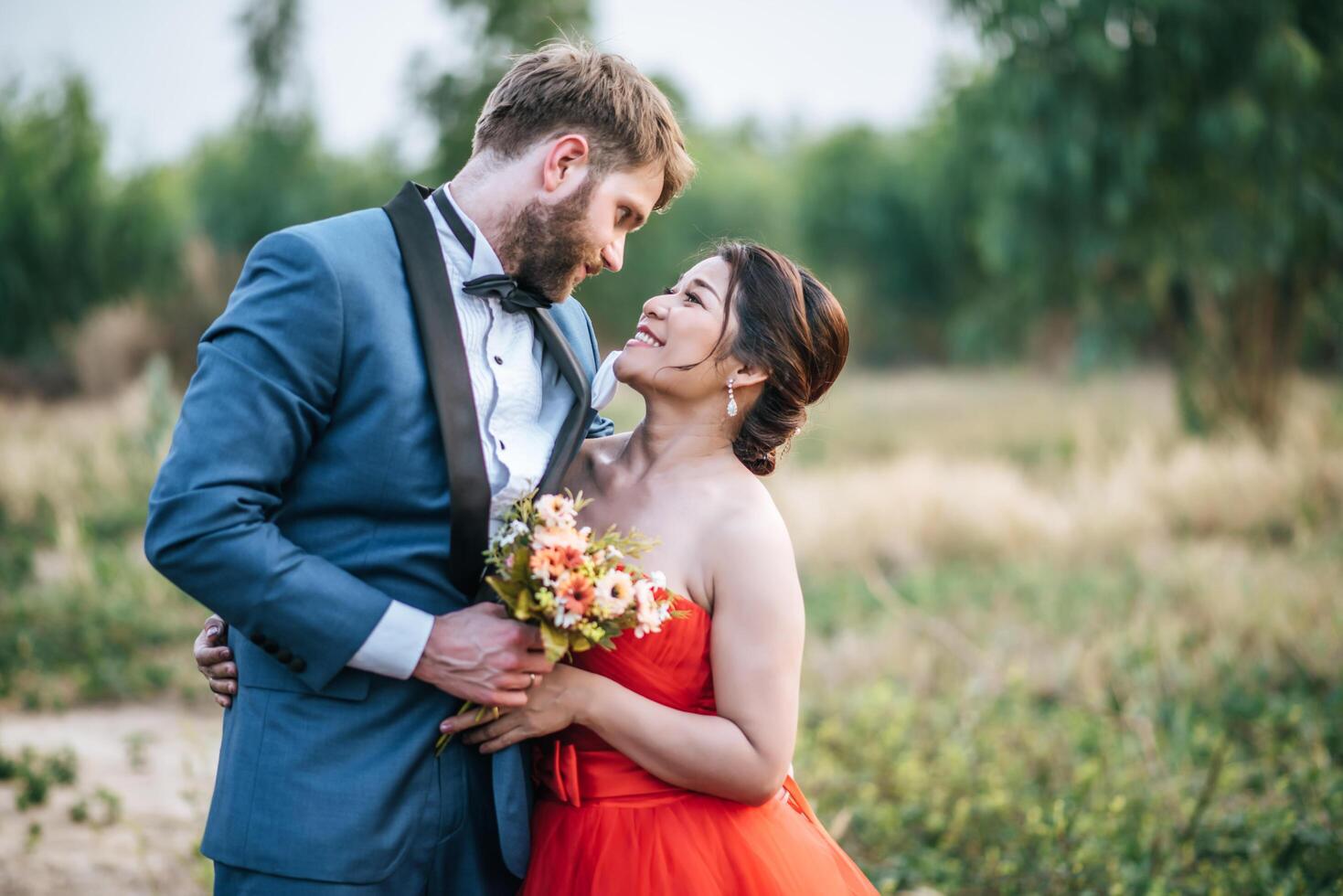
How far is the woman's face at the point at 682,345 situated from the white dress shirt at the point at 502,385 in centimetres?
25

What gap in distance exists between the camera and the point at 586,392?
245cm

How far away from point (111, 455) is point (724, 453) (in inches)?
383

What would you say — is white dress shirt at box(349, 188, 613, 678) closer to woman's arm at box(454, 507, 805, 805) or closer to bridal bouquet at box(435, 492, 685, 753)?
A: bridal bouquet at box(435, 492, 685, 753)

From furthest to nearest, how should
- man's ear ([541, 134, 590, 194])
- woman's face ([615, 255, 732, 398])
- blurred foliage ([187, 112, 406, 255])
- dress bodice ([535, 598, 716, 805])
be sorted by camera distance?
blurred foliage ([187, 112, 406, 255]) → woman's face ([615, 255, 732, 398]) → dress bodice ([535, 598, 716, 805]) → man's ear ([541, 134, 590, 194])

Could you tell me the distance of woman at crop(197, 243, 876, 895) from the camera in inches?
94.2

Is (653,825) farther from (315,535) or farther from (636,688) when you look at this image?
(315,535)

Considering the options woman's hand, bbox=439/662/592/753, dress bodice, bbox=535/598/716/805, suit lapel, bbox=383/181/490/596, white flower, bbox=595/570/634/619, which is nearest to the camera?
white flower, bbox=595/570/634/619

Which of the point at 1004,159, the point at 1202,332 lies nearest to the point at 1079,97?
the point at 1004,159

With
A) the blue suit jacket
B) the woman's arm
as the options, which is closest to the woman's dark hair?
the woman's arm

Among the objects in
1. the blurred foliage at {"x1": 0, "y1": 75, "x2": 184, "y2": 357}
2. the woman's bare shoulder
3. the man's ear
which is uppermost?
the blurred foliage at {"x1": 0, "y1": 75, "x2": 184, "y2": 357}

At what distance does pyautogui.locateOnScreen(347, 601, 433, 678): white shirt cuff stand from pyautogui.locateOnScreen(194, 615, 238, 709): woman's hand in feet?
1.36

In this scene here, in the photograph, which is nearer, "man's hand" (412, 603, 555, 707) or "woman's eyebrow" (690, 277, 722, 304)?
"man's hand" (412, 603, 555, 707)

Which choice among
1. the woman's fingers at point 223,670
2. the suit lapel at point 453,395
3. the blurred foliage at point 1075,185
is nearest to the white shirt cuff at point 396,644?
the suit lapel at point 453,395

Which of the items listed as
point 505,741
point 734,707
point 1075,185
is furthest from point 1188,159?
point 505,741
